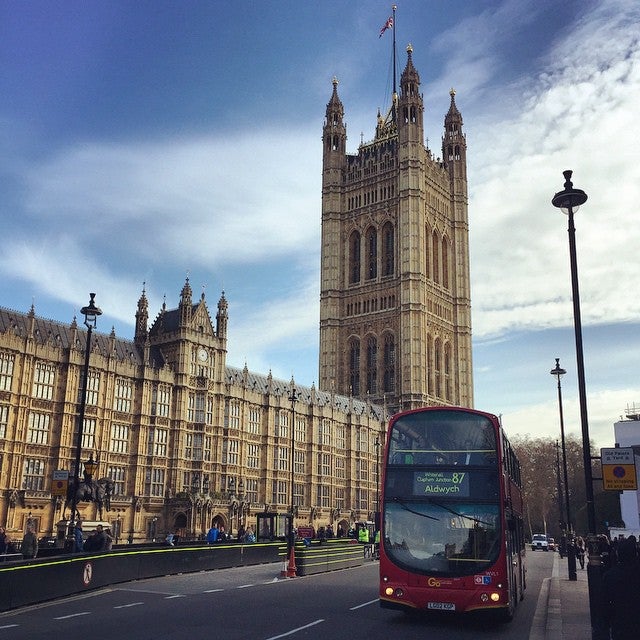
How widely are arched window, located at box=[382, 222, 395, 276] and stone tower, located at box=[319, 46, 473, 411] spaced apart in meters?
0.16

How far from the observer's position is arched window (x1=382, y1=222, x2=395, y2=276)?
11048 cm

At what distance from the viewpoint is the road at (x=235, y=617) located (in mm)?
14977

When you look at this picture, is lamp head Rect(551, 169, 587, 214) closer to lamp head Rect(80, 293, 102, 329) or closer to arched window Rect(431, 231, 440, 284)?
lamp head Rect(80, 293, 102, 329)

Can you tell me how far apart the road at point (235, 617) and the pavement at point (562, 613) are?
15.7 inches

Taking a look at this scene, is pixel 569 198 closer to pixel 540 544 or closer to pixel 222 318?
pixel 222 318

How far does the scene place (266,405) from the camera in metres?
72.1

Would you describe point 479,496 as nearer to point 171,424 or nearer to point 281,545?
point 281,545

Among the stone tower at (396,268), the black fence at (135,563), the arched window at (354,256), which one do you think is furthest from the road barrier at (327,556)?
the arched window at (354,256)

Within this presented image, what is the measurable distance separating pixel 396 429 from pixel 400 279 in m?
91.4

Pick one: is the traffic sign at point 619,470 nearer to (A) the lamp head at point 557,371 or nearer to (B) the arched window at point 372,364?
(A) the lamp head at point 557,371

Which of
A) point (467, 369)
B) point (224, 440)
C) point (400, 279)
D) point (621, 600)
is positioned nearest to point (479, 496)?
point (621, 600)

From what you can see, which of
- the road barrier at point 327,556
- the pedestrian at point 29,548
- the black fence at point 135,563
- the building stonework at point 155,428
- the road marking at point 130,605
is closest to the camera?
the black fence at point 135,563

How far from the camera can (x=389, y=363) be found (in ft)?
352

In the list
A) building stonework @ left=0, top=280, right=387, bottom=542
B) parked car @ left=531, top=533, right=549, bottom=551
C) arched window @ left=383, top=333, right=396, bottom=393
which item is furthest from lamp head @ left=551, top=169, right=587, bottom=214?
arched window @ left=383, top=333, right=396, bottom=393
